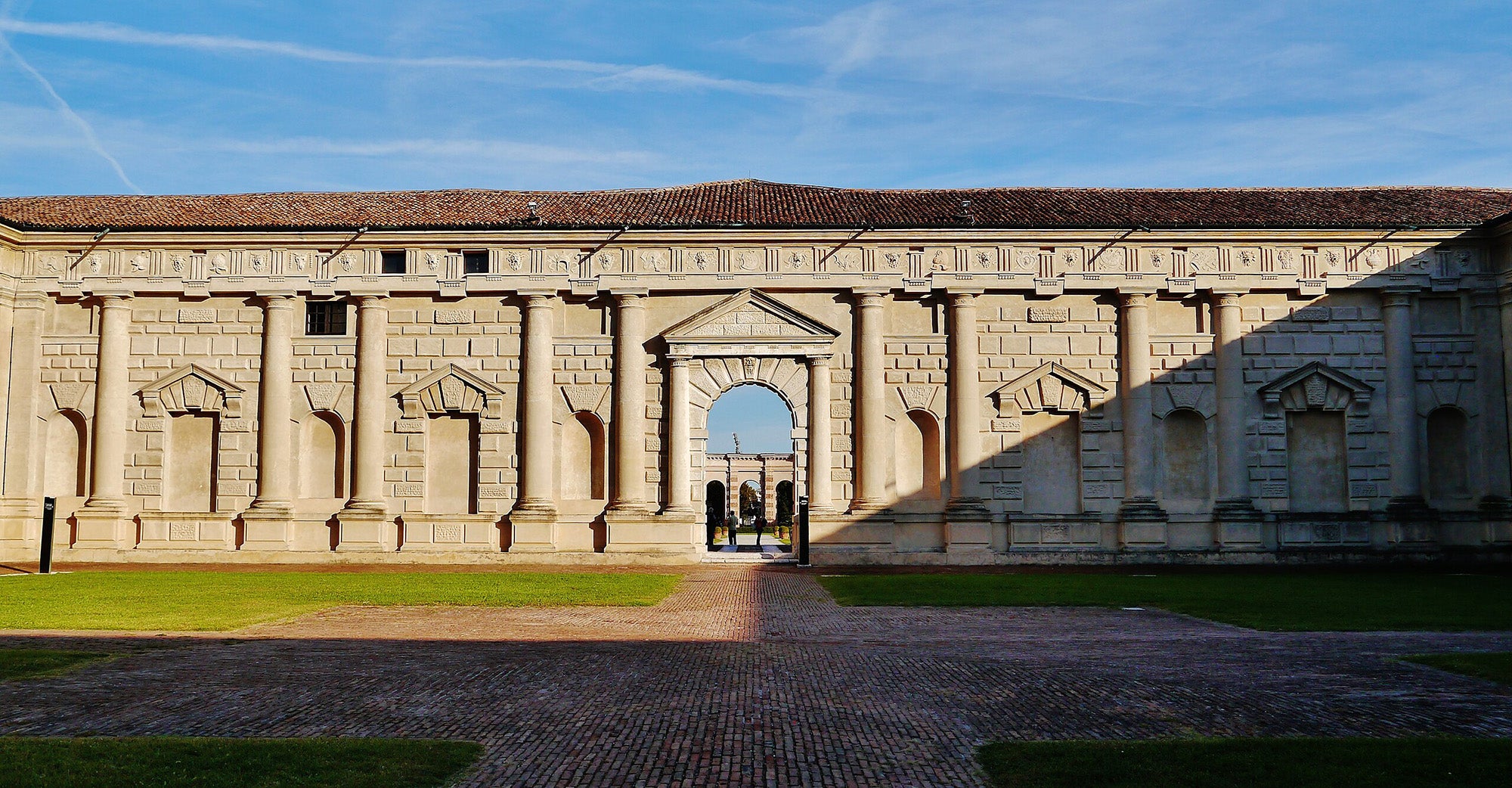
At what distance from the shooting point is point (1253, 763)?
7.28 meters

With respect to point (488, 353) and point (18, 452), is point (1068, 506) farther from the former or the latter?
point (18, 452)

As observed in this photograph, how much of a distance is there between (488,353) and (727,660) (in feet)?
59.6

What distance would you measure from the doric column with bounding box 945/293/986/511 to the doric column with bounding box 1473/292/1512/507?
1233 centimetres

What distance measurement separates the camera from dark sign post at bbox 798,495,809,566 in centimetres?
2666

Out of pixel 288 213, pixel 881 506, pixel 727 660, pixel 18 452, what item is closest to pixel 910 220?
pixel 881 506

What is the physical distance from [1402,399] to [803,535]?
1509cm

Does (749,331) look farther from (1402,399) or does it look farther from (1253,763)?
(1253,763)

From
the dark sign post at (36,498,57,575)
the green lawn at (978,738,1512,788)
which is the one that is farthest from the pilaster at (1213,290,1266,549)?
the dark sign post at (36,498,57,575)

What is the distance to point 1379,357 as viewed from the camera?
93.7 feet

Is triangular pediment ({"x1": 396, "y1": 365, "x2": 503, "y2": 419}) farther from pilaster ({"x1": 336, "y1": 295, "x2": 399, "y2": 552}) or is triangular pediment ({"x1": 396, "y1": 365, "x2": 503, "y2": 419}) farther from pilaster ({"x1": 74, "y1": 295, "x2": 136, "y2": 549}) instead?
pilaster ({"x1": 74, "y1": 295, "x2": 136, "y2": 549})

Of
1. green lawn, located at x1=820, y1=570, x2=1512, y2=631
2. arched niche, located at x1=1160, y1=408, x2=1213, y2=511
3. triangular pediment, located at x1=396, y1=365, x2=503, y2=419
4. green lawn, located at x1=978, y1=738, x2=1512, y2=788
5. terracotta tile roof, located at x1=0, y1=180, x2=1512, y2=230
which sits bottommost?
green lawn, located at x1=820, y1=570, x2=1512, y2=631

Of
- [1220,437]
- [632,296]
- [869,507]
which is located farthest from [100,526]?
[1220,437]

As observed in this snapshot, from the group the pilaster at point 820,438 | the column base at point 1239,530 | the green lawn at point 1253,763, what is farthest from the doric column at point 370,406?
the green lawn at point 1253,763

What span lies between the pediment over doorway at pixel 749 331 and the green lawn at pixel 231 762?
20.3 meters
